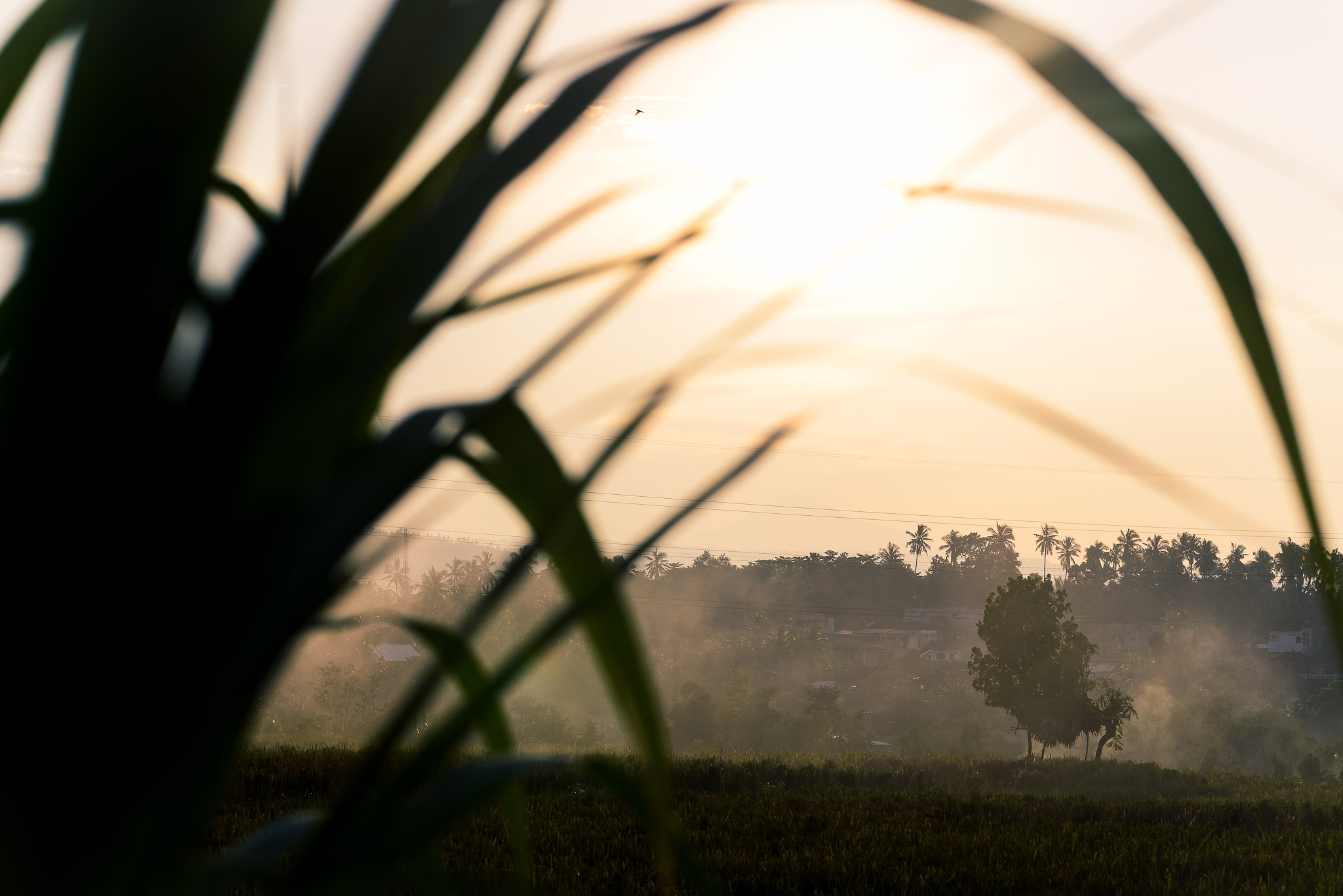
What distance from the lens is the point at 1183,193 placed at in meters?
0.37

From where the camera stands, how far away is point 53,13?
495 mm

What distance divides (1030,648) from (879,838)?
44680 millimetres

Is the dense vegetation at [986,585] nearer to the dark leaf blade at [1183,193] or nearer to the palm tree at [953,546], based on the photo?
the palm tree at [953,546]

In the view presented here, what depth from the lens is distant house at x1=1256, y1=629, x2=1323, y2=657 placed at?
117 m

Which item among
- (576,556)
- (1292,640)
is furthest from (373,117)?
(1292,640)

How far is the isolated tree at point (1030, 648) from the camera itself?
49781 mm

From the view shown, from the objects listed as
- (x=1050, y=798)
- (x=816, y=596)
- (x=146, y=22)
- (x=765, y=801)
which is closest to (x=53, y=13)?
(x=146, y=22)

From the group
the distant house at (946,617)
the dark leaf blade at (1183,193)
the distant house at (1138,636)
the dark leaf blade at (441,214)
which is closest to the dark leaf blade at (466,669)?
the dark leaf blade at (441,214)

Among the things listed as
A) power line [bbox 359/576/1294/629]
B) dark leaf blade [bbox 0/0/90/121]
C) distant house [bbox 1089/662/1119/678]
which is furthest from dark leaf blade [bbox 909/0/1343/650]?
distant house [bbox 1089/662/1119/678]

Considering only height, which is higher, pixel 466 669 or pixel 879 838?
pixel 466 669

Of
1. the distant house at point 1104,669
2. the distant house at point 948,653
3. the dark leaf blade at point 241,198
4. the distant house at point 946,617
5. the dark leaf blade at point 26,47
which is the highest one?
the distant house at point 946,617

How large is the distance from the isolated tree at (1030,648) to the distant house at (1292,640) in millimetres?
83954

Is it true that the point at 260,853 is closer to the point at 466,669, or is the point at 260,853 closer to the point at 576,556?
the point at 466,669

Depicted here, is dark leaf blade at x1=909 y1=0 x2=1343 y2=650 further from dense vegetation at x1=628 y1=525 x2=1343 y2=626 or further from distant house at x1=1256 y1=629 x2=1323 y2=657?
distant house at x1=1256 y1=629 x2=1323 y2=657
